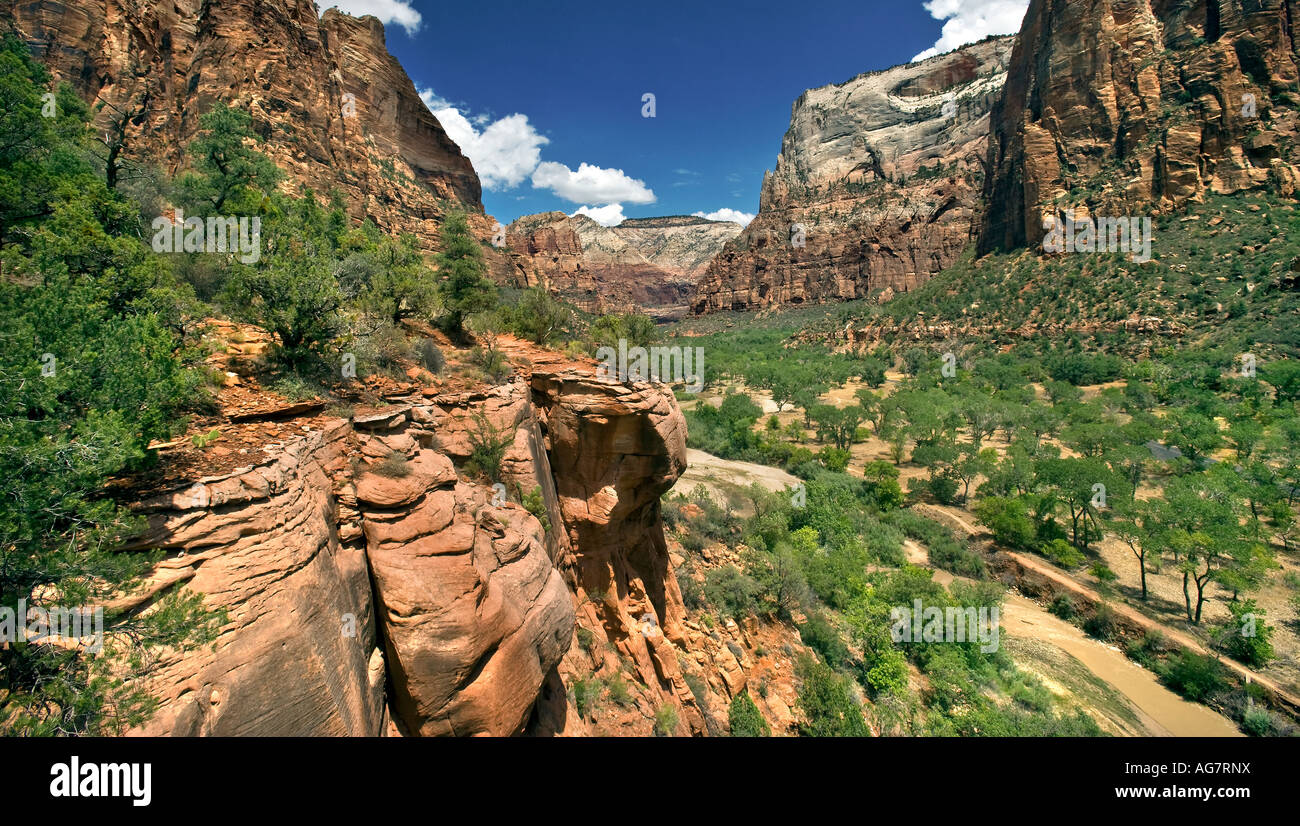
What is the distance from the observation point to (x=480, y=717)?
4.98 metres

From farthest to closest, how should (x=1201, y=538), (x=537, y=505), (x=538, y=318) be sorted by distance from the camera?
(x=1201, y=538) → (x=538, y=318) → (x=537, y=505)

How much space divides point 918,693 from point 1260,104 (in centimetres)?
7753

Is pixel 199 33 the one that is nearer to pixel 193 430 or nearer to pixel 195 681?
pixel 193 430

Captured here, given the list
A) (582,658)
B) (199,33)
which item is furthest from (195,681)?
(199,33)

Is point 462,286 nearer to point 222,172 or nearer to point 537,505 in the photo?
point 537,505

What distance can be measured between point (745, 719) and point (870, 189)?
134 meters

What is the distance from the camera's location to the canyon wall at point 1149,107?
49.0m

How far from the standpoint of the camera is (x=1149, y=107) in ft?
185

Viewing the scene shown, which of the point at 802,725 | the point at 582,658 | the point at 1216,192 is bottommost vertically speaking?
the point at 802,725

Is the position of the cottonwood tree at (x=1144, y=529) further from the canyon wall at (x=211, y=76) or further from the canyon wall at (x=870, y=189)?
the canyon wall at (x=870, y=189)

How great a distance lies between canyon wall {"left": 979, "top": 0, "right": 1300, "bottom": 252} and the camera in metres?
49.0

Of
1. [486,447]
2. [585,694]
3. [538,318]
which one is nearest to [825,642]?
[585,694]

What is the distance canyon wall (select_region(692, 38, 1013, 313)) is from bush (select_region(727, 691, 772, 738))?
106 metres
